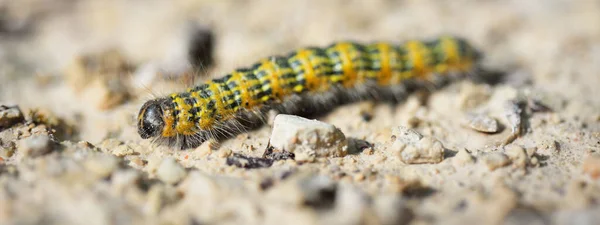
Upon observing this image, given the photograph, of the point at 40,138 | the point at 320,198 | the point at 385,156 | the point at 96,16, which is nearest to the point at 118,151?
the point at 40,138

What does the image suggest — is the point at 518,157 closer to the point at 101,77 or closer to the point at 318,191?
the point at 318,191

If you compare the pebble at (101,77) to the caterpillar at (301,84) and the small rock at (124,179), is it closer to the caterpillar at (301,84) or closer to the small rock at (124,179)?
the caterpillar at (301,84)

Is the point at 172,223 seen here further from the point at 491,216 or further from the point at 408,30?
the point at 408,30

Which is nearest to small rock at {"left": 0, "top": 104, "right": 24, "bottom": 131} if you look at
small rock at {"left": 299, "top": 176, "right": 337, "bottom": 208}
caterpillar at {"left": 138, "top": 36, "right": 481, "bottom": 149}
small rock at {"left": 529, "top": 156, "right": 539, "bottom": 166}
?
caterpillar at {"left": 138, "top": 36, "right": 481, "bottom": 149}

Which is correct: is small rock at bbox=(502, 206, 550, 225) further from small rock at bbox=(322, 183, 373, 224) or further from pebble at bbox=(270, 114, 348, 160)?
pebble at bbox=(270, 114, 348, 160)

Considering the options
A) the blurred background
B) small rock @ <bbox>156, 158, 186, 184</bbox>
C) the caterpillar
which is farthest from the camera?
the blurred background

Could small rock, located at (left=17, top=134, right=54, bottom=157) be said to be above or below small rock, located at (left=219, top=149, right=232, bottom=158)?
above
